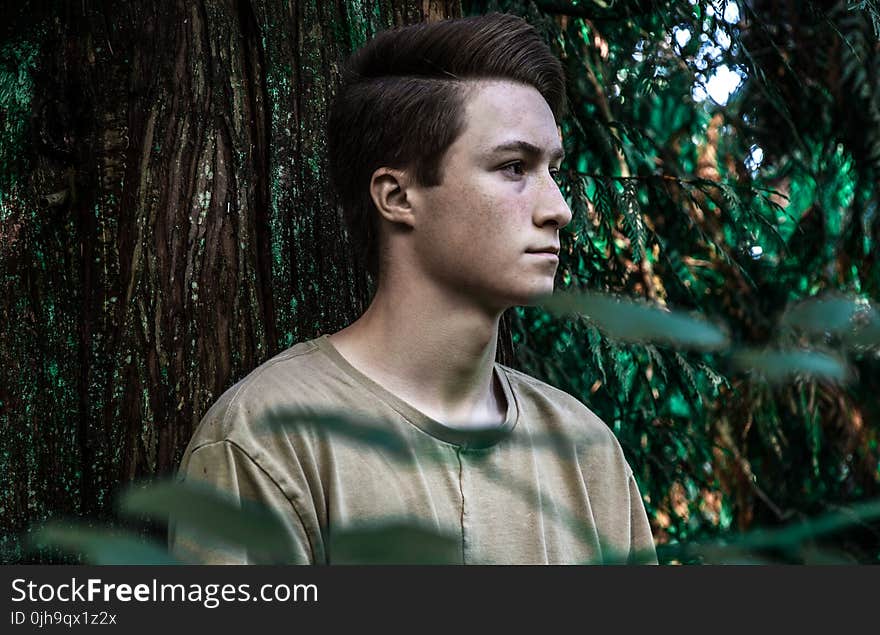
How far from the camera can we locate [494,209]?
182 cm

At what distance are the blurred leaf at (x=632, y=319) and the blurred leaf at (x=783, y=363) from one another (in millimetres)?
33

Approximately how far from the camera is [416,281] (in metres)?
1.90

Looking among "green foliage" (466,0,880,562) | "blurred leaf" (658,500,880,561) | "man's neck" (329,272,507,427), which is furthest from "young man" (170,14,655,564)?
"blurred leaf" (658,500,880,561)

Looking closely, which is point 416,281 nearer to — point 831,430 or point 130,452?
point 130,452

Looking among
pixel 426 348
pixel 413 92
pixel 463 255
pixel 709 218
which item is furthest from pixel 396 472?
pixel 709 218

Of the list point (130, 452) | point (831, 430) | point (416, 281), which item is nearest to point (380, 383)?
point (416, 281)

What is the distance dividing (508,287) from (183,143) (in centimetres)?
77

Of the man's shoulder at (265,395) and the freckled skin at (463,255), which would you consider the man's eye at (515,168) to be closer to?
the freckled skin at (463,255)

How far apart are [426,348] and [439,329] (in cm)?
4

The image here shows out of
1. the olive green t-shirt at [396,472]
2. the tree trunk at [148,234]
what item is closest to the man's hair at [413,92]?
the tree trunk at [148,234]

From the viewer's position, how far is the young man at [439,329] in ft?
5.66

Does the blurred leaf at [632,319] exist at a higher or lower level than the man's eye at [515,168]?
lower

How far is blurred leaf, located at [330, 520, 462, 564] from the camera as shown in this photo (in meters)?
0.44

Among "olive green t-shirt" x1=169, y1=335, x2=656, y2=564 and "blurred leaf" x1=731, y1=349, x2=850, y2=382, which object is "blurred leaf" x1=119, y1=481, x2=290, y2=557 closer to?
"blurred leaf" x1=731, y1=349, x2=850, y2=382
